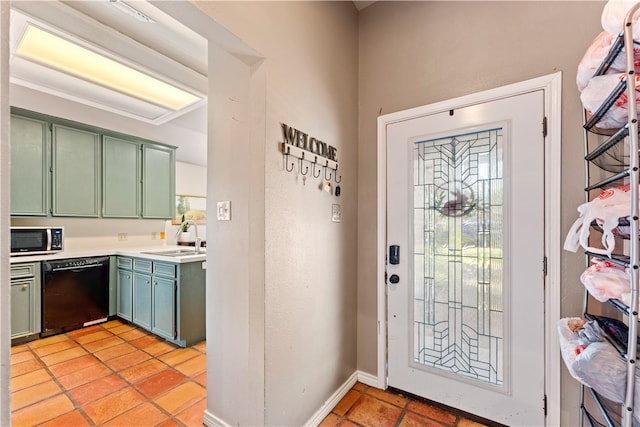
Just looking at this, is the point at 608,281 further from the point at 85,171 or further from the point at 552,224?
the point at 85,171

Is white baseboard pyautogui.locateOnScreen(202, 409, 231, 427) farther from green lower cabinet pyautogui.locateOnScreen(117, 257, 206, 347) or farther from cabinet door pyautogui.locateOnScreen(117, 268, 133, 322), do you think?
cabinet door pyautogui.locateOnScreen(117, 268, 133, 322)

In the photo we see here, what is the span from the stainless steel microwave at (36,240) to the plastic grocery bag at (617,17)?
4.81 m

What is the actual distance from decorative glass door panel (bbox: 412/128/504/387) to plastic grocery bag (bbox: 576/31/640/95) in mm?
557

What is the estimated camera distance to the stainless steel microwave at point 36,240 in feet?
9.73

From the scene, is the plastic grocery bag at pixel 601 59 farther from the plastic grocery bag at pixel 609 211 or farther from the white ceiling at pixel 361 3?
the white ceiling at pixel 361 3

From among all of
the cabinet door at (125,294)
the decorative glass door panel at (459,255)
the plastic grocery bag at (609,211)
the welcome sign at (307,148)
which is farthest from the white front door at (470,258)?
the cabinet door at (125,294)

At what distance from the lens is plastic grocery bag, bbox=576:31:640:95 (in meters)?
1.01

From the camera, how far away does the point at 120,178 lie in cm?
383

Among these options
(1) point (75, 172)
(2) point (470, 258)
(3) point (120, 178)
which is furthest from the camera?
(3) point (120, 178)

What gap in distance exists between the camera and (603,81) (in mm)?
1068

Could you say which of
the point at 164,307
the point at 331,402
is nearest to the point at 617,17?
the point at 331,402

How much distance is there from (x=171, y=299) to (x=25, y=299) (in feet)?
5.33

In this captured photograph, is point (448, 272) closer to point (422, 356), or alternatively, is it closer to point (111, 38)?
point (422, 356)

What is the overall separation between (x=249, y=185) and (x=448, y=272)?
1466 mm
